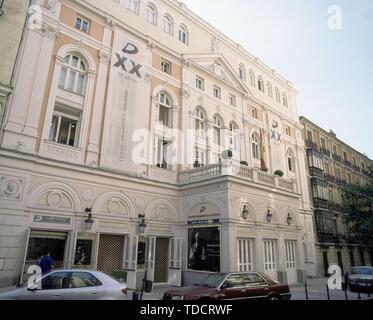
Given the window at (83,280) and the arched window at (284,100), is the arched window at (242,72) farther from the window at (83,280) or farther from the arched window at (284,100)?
the window at (83,280)

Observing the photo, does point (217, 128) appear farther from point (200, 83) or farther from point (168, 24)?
point (168, 24)

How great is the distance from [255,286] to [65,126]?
13.1 meters

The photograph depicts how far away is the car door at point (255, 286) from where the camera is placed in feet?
34.2

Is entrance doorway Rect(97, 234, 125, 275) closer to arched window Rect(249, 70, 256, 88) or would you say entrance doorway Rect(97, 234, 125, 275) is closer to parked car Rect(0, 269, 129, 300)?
parked car Rect(0, 269, 129, 300)

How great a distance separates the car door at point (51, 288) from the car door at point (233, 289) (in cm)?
482

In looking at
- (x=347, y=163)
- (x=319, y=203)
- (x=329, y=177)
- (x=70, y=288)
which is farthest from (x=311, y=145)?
(x=70, y=288)

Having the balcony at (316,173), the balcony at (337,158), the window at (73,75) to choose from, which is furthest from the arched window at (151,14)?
the balcony at (337,158)

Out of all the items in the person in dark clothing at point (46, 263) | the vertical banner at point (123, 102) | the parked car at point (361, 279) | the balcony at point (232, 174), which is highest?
the vertical banner at point (123, 102)

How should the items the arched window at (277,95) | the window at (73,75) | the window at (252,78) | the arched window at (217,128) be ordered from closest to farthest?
1. the window at (73,75)
2. the arched window at (217,128)
3. the window at (252,78)
4. the arched window at (277,95)

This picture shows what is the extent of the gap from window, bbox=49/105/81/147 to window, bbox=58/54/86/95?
4.21 ft

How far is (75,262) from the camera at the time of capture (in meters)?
14.8

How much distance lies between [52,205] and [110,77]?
865cm

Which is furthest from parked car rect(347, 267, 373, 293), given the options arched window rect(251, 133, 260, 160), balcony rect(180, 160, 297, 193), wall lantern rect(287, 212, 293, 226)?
arched window rect(251, 133, 260, 160)
